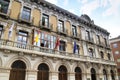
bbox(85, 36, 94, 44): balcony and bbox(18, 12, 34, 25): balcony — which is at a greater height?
bbox(18, 12, 34, 25): balcony

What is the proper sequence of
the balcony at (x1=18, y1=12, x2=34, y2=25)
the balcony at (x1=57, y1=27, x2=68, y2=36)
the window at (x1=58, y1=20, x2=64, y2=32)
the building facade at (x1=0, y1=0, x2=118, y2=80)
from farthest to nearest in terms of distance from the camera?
the window at (x1=58, y1=20, x2=64, y2=32) < the balcony at (x1=57, y1=27, x2=68, y2=36) < the balcony at (x1=18, y1=12, x2=34, y2=25) < the building facade at (x1=0, y1=0, x2=118, y2=80)

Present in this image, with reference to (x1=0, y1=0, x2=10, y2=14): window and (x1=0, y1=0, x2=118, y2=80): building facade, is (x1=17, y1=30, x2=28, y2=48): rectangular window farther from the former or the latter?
(x1=0, y1=0, x2=10, y2=14): window

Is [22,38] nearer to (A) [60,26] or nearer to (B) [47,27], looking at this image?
(B) [47,27]

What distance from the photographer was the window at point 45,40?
1532 centimetres

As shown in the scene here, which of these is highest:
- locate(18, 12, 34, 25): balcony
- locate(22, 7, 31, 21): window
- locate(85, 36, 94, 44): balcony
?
locate(22, 7, 31, 21): window

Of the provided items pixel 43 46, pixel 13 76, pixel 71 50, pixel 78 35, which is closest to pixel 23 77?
pixel 13 76

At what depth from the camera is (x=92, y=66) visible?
66.5 feet

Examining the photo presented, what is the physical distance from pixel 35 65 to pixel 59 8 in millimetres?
10664

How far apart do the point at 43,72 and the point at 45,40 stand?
4351 millimetres

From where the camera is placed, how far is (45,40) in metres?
16.0

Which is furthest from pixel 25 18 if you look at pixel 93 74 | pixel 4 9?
pixel 93 74

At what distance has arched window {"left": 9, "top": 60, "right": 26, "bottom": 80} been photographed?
1219 centimetres

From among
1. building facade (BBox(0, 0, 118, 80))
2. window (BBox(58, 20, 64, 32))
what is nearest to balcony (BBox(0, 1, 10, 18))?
building facade (BBox(0, 0, 118, 80))

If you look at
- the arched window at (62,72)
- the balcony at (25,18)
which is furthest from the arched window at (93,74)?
the balcony at (25,18)
